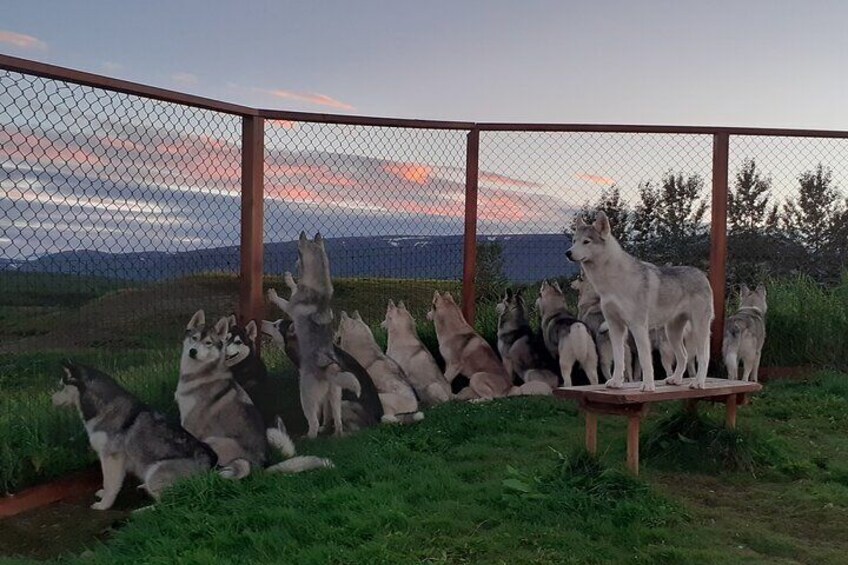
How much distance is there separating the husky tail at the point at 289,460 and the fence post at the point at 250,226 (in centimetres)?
139

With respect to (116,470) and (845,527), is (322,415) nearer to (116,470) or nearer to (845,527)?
(116,470)

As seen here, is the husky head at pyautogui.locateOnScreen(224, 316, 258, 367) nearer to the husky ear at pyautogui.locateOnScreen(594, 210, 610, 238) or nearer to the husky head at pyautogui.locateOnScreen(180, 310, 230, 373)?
the husky head at pyautogui.locateOnScreen(180, 310, 230, 373)

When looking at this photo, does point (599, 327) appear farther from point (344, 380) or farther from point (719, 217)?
point (344, 380)

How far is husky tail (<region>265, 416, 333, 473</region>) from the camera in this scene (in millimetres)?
6008

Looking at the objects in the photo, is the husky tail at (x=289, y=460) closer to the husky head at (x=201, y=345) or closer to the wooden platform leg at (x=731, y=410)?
the husky head at (x=201, y=345)

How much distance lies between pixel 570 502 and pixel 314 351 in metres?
3.17

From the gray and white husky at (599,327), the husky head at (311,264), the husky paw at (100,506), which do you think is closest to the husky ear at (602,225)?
the gray and white husky at (599,327)

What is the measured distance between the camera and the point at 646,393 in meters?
5.97

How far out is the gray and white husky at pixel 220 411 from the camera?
6055mm

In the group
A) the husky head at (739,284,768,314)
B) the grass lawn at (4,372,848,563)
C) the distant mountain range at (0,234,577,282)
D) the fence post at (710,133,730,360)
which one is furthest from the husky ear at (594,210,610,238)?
the husky head at (739,284,768,314)

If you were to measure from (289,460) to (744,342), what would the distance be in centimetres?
596

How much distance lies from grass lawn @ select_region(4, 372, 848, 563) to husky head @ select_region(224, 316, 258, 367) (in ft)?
3.01

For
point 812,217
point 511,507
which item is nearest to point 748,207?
point 812,217

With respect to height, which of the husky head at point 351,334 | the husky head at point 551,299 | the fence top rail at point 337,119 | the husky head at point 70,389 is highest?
the fence top rail at point 337,119
